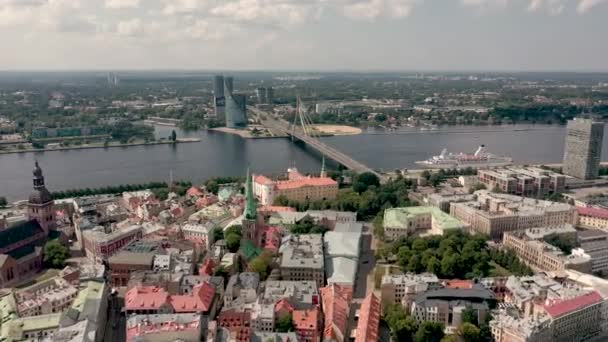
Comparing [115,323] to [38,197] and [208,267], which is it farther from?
[38,197]

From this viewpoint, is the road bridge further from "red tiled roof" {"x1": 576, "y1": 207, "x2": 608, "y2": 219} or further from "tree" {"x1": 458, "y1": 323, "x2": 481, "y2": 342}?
"tree" {"x1": 458, "y1": 323, "x2": 481, "y2": 342}

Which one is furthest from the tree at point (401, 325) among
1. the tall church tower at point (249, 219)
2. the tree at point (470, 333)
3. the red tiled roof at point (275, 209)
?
the red tiled roof at point (275, 209)

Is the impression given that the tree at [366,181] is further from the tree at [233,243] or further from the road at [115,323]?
the road at [115,323]

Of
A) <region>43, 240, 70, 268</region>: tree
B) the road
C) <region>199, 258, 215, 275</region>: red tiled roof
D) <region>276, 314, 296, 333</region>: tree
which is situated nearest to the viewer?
<region>276, 314, 296, 333</region>: tree

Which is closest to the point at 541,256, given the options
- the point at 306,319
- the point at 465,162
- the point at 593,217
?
the point at 593,217

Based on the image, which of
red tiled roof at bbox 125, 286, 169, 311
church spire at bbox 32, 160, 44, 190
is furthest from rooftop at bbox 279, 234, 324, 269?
church spire at bbox 32, 160, 44, 190
